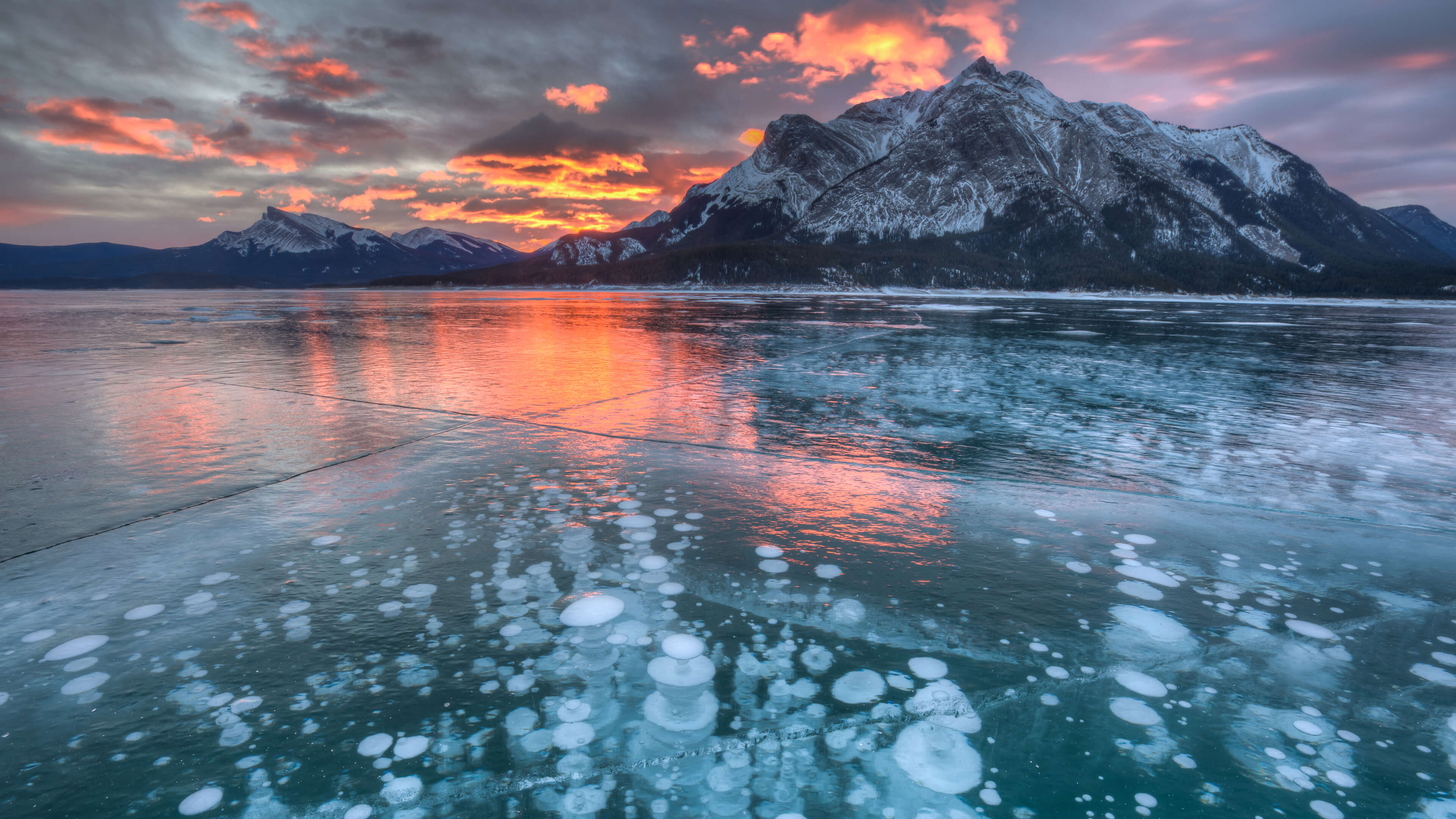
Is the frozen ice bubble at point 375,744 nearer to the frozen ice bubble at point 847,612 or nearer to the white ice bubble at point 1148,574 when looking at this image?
the frozen ice bubble at point 847,612

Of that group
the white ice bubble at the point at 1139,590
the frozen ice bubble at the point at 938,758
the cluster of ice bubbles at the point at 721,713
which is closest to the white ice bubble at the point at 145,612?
the cluster of ice bubbles at the point at 721,713

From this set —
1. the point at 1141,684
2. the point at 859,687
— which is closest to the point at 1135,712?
the point at 1141,684

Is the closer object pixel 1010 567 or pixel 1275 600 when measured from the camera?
pixel 1275 600

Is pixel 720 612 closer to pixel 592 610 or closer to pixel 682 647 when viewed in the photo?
pixel 682 647

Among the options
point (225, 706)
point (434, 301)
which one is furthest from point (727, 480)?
point (434, 301)

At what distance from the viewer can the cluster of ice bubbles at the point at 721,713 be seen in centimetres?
268

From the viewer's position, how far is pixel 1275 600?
4414 millimetres

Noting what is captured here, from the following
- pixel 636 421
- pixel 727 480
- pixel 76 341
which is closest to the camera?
pixel 727 480

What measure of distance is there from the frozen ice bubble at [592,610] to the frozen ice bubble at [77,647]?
9.04 feet

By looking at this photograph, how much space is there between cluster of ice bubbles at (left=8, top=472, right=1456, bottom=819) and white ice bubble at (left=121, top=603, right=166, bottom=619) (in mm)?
18

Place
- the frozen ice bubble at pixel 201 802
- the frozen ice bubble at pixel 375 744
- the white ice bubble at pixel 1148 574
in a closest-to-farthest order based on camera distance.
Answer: the frozen ice bubble at pixel 201 802 → the frozen ice bubble at pixel 375 744 → the white ice bubble at pixel 1148 574

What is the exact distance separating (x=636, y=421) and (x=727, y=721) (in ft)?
23.1

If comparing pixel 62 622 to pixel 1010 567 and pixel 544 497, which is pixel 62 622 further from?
pixel 1010 567

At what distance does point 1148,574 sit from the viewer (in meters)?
4.82
